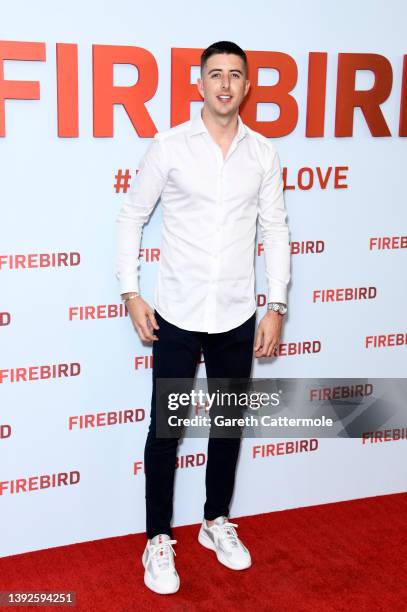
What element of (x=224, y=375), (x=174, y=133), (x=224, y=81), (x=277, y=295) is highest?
(x=224, y=81)

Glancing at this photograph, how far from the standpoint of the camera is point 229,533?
2750 mm

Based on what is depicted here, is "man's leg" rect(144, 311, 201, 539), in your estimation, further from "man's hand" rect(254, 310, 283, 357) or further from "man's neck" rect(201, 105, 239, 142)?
"man's neck" rect(201, 105, 239, 142)

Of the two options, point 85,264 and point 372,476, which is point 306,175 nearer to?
point 85,264

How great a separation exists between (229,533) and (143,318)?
81 centimetres

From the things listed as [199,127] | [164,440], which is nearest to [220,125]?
[199,127]

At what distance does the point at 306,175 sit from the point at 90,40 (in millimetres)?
873

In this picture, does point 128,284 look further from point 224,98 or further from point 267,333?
point 224,98

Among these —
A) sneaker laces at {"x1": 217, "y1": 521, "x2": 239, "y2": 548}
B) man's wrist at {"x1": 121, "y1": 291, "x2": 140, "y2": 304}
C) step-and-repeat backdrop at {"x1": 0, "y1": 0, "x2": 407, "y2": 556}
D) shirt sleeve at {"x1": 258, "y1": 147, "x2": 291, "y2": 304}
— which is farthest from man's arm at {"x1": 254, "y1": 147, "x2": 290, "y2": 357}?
sneaker laces at {"x1": 217, "y1": 521, "x2": 239, "y2": 548}

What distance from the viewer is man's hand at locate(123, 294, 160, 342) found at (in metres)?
2.48

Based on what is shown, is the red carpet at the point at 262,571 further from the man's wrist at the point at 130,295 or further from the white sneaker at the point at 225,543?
the man's wrist at the point at 130,295

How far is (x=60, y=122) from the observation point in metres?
2.48

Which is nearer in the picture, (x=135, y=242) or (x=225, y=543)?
(x=135, y=242)

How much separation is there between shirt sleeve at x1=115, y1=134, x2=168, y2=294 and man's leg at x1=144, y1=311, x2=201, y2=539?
0.53 ft

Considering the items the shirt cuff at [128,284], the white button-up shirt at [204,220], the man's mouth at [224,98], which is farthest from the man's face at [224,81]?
the shirt cuff at [128,284]
